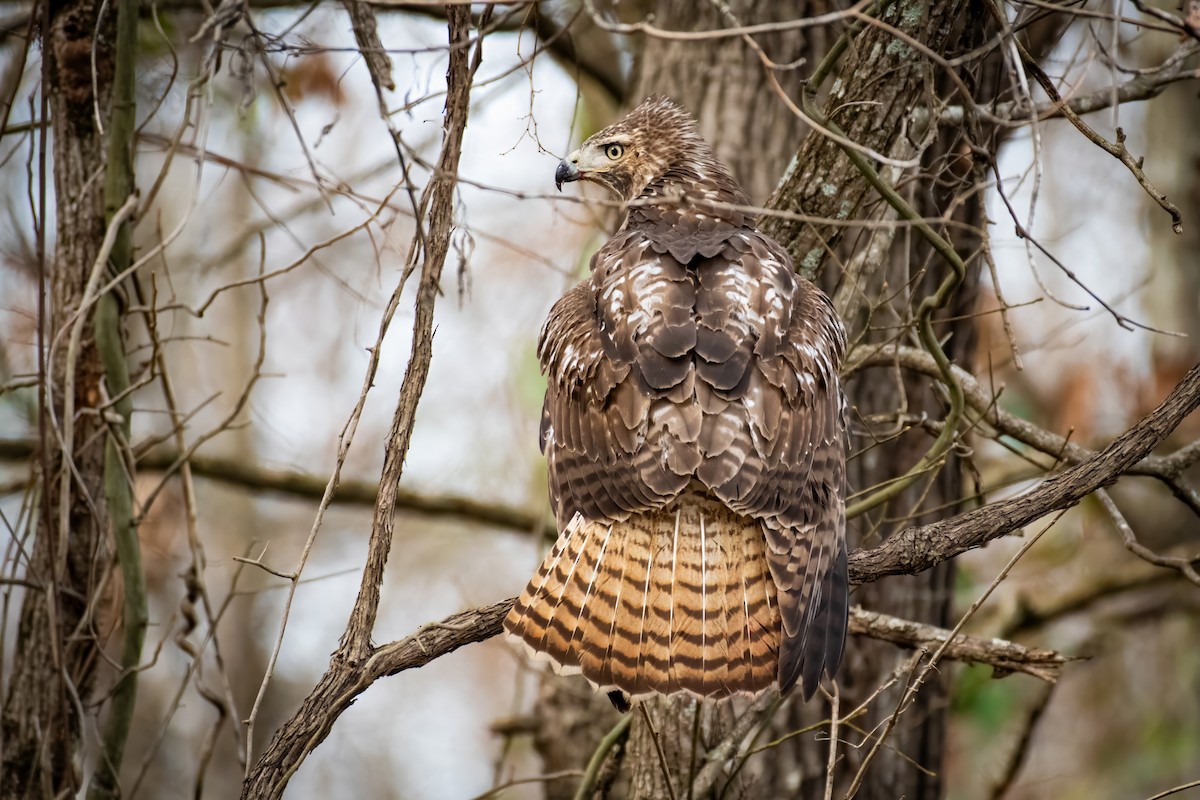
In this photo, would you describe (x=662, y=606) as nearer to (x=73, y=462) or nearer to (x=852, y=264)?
(x=852, y=264)

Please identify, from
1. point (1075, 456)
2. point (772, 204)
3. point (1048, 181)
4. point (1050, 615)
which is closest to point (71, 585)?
point (772, 204)

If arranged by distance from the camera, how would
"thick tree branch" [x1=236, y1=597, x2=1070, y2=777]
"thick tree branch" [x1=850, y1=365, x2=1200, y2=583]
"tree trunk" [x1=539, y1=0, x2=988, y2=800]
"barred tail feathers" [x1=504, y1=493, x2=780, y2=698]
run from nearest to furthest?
"thick tree branch" [x1=236, y1=597, x2=1070, y2=777], "barred tail feathers" [x1=504, y1=493, x2=780, y2=698], "thick tree branch" [x1=850, y1=365, x2=1200, y2=583], "tree trunk" [x1=539, y1=0, x2=988, y2=800]

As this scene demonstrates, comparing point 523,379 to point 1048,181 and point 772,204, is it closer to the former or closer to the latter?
point 772,204

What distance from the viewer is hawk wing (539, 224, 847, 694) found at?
3109mm

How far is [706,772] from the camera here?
12.5 feet

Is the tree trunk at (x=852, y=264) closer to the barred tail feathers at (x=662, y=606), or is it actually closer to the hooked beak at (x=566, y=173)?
the barred tail feathers at (x=662, y=606)

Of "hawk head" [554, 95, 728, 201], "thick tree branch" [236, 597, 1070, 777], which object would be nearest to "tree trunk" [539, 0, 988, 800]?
"thick tree branch" [236, 597, 1070, 777]

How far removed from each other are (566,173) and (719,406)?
154 centimetres

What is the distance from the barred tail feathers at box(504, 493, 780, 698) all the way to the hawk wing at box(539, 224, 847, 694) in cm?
7

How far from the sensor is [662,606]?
9.95ft

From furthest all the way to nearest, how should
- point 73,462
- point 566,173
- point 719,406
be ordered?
point 566,173
point 73,462
point 719,406

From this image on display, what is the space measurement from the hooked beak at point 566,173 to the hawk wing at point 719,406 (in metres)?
0.75

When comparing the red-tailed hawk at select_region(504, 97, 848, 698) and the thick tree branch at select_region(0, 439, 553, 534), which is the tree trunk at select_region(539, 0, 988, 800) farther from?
the thick tree branch at select_region(0, 439, 553, 534)

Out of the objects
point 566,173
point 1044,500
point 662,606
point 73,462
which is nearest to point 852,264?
point 566,173
